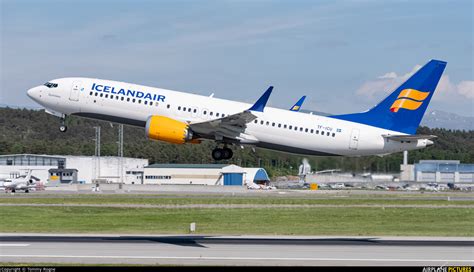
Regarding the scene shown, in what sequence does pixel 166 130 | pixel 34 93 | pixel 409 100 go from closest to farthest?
pixel 166 130 → pixel 409 100 → pixel 34 93

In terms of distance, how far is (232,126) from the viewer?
5262cm

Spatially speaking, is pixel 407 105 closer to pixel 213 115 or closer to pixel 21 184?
pixel 213 115

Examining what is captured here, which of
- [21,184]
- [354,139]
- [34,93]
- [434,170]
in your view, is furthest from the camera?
[21,184]

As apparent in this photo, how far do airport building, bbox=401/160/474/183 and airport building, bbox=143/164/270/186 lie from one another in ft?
135

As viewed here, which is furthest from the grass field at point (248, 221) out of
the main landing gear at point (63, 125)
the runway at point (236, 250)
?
the main landing gear at point (63, 125)

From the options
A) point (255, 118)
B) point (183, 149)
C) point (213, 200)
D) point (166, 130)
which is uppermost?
point (255, 118)

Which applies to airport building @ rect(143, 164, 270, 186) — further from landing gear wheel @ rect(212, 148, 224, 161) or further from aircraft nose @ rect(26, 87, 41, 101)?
landing gear wheel @ rect(212, 148, 224, 161)

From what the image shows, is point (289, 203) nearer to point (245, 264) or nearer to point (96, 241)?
point (96, 241)

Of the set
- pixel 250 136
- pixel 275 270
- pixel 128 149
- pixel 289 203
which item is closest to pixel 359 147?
pixel 250 136

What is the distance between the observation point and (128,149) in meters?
109

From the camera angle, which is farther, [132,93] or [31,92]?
[31,92]

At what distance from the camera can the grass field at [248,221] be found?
50156 mm

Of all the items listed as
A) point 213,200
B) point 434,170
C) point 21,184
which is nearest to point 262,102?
point 434,170

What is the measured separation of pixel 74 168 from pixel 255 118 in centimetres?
7364
